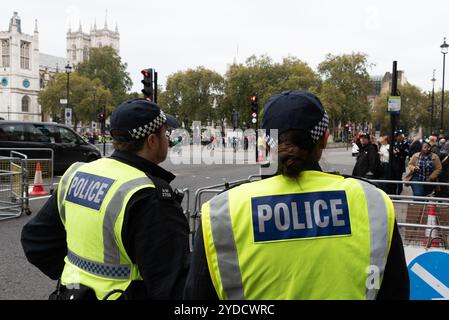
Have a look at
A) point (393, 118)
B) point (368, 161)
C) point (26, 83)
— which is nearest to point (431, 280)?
point (368, 161)

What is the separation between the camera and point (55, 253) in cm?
250

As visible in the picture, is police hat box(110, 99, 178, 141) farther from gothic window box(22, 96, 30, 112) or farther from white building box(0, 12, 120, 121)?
gothic window box(22, 96, 30, 112)

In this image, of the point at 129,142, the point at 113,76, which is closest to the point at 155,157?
the point at 129,142

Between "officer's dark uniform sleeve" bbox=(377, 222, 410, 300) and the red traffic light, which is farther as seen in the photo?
the red traffic light

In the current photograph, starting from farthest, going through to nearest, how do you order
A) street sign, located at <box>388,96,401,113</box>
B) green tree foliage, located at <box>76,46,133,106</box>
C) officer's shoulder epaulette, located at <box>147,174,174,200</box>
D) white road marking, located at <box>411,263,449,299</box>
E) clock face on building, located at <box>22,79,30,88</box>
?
1. clock face on building, located at <box>22,79,30,88</box>
2. green tree foliage, located at <box>76,46,133,106</box>
3. street sign, located at <box>388,96,401,113</box>
4. white road marking, located at <box>411,263,449,299</box>
5. officer's shoulder epaulette, located at <box>147,174,174,200</box>

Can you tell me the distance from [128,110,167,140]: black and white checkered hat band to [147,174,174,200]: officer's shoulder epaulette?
26 centimetres

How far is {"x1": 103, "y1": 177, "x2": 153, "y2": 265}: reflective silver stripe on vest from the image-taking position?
6.88 ft

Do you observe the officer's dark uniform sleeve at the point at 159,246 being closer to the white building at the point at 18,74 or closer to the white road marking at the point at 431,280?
the white road marking at the point at 431,280

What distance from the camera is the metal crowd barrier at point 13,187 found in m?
9.65

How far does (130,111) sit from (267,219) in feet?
3.36

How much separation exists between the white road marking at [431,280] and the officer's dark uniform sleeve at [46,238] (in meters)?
2.95

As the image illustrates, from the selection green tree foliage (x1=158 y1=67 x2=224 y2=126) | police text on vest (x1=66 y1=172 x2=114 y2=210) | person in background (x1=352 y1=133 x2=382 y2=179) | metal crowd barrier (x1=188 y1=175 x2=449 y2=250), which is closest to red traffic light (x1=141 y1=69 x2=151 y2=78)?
person in background (x1=352 y1=133 x2=382 y2=179)

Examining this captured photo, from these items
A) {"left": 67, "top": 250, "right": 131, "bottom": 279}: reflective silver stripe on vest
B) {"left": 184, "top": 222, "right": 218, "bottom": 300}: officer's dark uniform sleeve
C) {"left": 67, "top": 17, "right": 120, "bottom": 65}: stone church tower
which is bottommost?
{"left": 67, "top": 250, "right": 131, "bottom": 279}: reflective silver stripe on vest

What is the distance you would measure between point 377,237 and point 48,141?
16621mm
